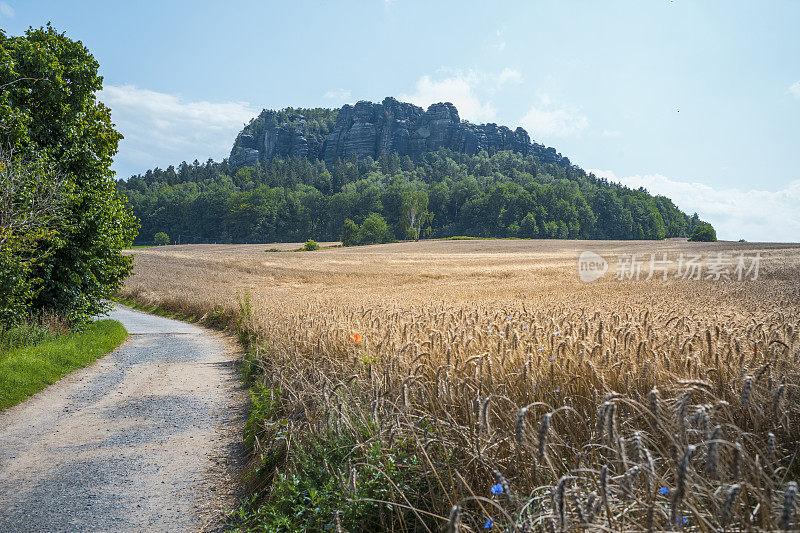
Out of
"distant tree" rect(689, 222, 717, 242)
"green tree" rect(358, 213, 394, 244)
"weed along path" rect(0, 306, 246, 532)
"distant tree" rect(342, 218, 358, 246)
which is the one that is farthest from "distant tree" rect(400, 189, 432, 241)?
"weed along path" rect(0, 306, 246, 532)

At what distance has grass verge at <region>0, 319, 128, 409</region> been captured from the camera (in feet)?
29.8

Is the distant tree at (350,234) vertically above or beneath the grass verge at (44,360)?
above

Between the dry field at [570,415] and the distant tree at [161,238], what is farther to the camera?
the distant tree at [161,238]

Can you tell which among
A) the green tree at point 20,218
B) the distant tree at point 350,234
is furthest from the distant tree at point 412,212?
the green tree at point 20,218

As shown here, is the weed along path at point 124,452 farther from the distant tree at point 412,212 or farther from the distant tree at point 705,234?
the distant tree at point 705,234

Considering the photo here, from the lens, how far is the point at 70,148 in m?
15.0

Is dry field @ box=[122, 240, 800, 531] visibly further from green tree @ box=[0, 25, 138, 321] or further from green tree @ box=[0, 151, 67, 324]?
green tree @ box=[0, 25, 138, 321]

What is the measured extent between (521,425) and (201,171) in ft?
650

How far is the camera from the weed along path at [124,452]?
16.1 feet

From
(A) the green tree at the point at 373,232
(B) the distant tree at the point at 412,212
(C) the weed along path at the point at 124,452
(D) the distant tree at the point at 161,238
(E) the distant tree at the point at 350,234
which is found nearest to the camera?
(C) the weed along path at the point at 124,452

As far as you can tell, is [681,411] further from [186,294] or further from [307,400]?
[186,294]

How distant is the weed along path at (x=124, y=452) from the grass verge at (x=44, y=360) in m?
0.30

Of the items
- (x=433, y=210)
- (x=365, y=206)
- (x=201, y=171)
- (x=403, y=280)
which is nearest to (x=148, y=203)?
(x=201, y=171)

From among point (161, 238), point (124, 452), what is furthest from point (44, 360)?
point (161, 238)
